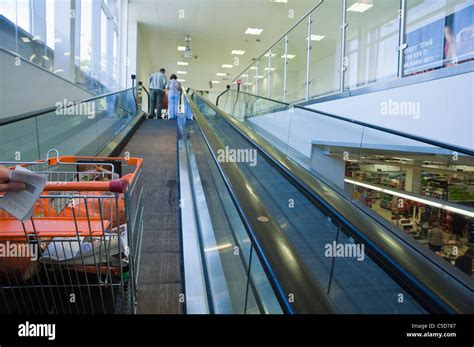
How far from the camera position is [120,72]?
13.1 meters

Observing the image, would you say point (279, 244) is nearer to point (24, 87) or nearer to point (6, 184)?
point (6, 184)

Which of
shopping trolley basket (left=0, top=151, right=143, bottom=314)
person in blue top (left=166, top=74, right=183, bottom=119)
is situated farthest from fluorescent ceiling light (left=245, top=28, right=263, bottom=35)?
shopping trolley basket (left=0, top=151, right=143, bottom=314)

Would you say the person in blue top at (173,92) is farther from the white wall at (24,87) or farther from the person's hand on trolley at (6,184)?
the person's hand on trolley at (6,184)

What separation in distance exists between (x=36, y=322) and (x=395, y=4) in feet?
18.0

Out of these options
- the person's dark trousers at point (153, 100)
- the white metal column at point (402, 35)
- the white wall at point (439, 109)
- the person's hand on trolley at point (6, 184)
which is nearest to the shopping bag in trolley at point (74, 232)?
the person's hand on trolley at point (6, 184)

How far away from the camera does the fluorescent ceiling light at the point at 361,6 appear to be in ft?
19.3

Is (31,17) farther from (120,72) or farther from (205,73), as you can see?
(205,73)

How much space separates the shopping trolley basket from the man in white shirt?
930 cm

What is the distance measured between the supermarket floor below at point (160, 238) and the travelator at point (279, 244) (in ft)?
0.34

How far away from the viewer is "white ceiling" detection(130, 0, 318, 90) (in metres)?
11.1

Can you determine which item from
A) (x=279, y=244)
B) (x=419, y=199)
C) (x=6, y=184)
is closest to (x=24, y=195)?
(x=6, y=184)

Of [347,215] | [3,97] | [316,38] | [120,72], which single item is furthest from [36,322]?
[120,72]

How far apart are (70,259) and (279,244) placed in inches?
38.9

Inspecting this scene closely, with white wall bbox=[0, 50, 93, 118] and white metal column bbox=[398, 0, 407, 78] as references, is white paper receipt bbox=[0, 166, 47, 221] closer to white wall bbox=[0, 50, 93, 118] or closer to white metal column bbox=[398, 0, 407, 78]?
white wall bbox=[0, 50, 93, 118]
